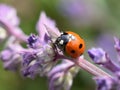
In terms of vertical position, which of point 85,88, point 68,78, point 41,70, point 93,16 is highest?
point 41,70

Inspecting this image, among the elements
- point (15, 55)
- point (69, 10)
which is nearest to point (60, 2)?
point (69, 10)

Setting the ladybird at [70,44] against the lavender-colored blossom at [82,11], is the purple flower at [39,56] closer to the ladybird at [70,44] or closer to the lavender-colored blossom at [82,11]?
the ladybird at [70,44]

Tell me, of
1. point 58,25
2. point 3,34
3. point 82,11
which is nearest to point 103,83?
point 3,34

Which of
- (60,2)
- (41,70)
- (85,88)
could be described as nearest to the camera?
(41,70)

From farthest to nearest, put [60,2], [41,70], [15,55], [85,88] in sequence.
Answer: [60,2] → [85,88] → [15,55] → [41,70]

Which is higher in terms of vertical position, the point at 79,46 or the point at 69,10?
the point at 79,46

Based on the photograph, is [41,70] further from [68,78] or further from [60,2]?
[60,2]

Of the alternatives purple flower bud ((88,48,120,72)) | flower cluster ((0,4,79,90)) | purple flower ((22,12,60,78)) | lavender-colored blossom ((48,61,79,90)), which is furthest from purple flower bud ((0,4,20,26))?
purple flower bud ((88,48,120,72))
